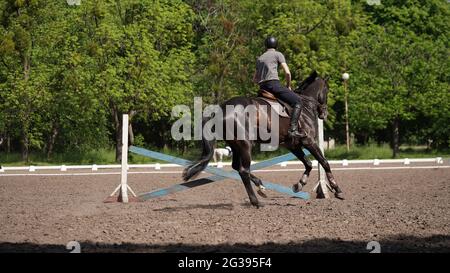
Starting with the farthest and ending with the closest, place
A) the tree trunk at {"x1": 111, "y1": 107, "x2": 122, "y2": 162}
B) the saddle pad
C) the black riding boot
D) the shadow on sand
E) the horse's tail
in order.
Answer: the tree trunk at {"x1": 111, "y1": 107, "x2": 122, "y2": 162} → the black riding boot → the saddle pad → the horse's tail → the shadow on sand

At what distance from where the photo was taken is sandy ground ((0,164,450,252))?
23.3 ft

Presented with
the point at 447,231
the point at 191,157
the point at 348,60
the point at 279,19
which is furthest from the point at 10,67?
the point at 447,231

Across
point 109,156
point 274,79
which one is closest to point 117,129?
point 109,156

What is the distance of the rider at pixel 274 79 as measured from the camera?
11.4 m

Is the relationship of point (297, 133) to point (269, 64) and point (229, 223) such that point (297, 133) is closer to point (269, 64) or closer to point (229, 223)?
point (269, 64)

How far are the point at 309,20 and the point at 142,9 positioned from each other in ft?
35.2

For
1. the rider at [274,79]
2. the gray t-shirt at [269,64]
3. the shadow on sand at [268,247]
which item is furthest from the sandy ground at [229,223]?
the gray t-shirt at [269,64]

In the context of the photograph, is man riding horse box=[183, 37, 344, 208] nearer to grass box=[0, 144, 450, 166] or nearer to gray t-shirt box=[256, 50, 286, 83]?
gray t-shirt box=[256, 50, 286, 83]

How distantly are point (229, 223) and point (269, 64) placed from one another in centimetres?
355

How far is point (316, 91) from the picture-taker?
12.7 m

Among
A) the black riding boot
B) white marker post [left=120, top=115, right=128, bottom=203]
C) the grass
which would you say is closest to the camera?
the black riding boot

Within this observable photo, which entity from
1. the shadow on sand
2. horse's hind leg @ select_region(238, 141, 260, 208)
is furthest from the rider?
the shadow on sand

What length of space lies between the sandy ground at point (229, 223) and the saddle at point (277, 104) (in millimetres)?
1725
